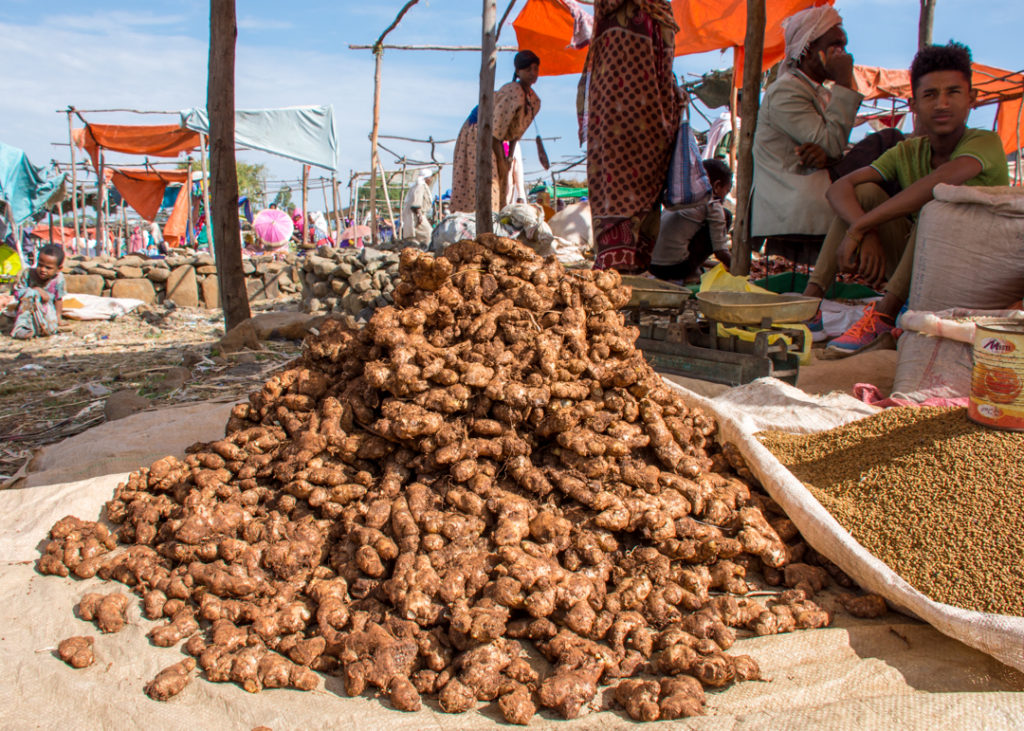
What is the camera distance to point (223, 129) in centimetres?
540

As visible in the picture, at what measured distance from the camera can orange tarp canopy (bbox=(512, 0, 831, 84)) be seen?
303 inches

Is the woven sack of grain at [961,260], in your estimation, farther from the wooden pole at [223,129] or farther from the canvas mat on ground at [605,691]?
the wooden pole at [223,129]

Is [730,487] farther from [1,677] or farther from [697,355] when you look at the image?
[1,677]

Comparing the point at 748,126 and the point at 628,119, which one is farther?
the point at 748,126

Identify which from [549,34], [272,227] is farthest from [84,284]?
[272,227]

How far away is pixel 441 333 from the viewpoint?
6.98ft

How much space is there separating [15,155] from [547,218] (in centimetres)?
887

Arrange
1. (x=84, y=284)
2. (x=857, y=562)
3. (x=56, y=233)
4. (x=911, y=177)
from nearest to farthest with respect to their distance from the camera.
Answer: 1. (x=857, y=562)
2. (x=911, y=177)
3. (x=84, y=284)
4. (x=56, y=233)

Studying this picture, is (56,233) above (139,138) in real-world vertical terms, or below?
below

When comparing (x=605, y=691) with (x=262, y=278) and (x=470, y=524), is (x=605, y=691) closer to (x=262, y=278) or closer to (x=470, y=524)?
(x=470, y=524)

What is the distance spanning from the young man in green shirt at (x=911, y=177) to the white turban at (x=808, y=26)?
790 mm

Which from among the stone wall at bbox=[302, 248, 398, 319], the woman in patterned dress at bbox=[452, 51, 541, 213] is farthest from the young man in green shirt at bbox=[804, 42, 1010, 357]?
the stone wall at bbox=[302, 248, 398, 319]

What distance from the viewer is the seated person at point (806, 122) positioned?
4285mm

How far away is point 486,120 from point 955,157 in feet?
9.58
